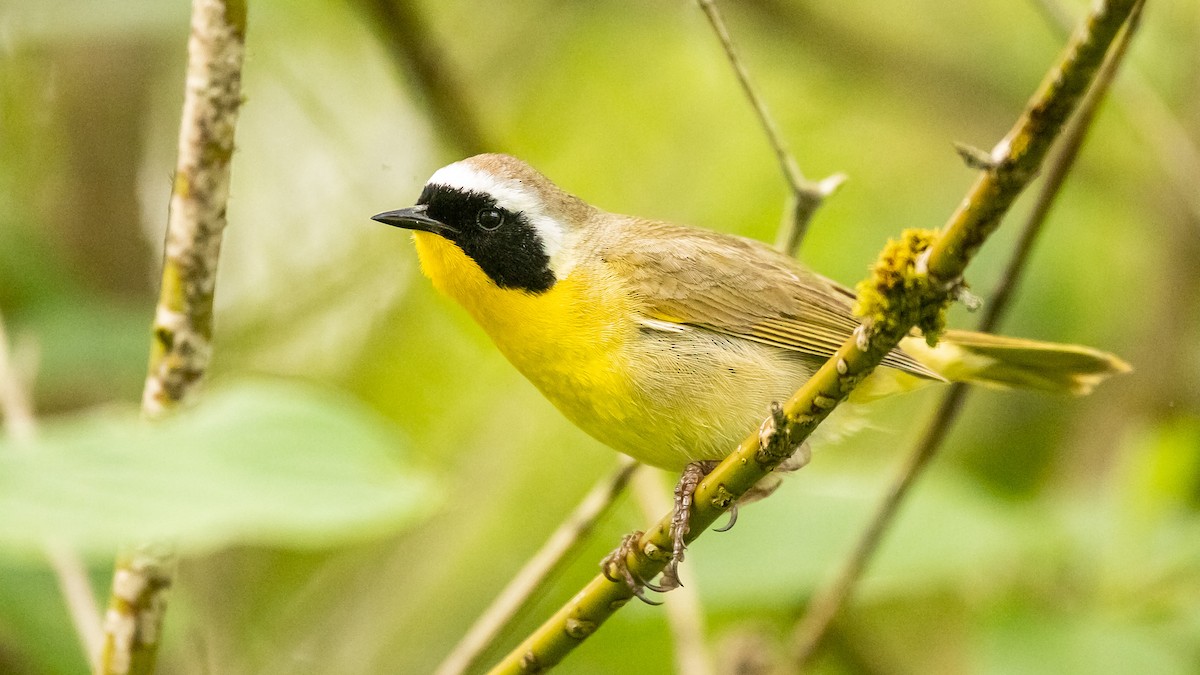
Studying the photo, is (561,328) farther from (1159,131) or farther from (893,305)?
(1159,131)

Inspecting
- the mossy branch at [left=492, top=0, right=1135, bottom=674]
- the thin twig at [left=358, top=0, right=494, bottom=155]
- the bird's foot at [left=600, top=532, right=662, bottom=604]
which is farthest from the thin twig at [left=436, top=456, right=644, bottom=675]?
the thin twig at [left=358, top=0, right=494, bottom=155]

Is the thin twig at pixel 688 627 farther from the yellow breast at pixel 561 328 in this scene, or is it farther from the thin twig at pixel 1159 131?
the thin twig at pixel 1159 131

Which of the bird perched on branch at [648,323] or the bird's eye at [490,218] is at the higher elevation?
the bird's eye at [490,218]

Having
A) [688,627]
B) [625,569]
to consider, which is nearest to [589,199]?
[688,627]

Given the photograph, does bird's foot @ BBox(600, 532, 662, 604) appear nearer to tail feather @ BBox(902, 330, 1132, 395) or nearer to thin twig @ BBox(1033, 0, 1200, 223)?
tail feather @ BBox(902, 330, 1132, 395)

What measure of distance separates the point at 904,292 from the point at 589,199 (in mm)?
3960

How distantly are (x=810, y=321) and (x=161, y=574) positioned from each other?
1.72 meters

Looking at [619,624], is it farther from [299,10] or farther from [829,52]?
[299,10]

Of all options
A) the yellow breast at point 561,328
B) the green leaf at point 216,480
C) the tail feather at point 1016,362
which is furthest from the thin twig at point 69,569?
the tail feather at point 1016,362

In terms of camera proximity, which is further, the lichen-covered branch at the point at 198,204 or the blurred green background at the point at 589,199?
the blurred green background at the point at 589,199

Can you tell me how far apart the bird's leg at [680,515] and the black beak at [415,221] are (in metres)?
0.83

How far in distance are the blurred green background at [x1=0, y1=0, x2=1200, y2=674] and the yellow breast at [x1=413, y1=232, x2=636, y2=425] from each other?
2.45ft

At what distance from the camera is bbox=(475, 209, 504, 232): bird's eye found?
3109 mm

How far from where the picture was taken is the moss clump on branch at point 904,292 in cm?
158
